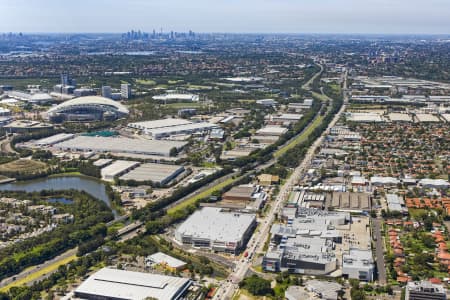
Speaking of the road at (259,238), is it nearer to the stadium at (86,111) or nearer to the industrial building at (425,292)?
the industrial building at (425,292)

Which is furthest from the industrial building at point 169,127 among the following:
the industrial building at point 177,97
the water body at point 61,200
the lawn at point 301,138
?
the water body at point 61,200

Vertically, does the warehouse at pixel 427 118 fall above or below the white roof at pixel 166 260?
above

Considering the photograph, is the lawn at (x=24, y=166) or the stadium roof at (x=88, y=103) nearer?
the lawn at (x=24, y=166)

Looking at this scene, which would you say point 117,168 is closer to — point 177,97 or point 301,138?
point 301,138

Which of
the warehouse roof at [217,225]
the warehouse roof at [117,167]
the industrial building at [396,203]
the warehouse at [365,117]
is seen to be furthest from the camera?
the warehouse at [365,117]

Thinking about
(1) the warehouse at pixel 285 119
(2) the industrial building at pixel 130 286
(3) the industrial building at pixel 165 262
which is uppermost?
(1) the warehouse at pixel 285 119

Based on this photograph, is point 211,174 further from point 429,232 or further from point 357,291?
point 357,291

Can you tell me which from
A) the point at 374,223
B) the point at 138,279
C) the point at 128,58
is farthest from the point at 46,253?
the point at 128,58
